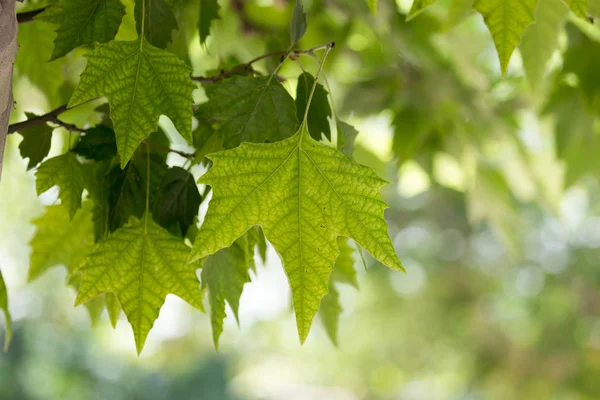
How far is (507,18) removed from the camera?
355 millimetres

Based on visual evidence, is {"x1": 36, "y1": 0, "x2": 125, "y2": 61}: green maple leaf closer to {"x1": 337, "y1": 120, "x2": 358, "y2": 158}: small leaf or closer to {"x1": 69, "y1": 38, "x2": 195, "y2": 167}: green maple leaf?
{"x1": 69, "y1": 38, "x2": 195, "y2": 167}: green maple leaf

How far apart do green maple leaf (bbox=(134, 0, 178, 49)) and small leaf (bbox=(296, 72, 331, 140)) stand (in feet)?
0.29

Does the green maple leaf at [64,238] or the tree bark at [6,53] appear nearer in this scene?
the tree bark at [6,53]

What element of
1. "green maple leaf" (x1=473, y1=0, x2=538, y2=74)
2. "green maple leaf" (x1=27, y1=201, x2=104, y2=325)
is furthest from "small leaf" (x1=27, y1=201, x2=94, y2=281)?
"green maple leaf" (x1=473, y1=0, x2=538, y2=74)

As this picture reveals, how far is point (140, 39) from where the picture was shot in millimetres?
369

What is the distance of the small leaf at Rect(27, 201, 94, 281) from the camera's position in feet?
1.63

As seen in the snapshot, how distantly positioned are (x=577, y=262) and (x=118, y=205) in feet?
12.9

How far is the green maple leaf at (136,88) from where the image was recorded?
0.34 m

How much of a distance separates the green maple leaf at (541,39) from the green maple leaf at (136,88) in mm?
359

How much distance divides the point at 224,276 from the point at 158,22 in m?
0.16

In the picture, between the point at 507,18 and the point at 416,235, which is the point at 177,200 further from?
the point at 416,235

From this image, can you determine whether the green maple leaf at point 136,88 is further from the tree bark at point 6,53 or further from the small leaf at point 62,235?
the small leaf at point 62,235

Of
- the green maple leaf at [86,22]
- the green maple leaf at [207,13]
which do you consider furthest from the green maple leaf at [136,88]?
the green maple leaf at [207,13]

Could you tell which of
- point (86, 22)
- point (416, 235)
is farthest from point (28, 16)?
point (416, 235)
